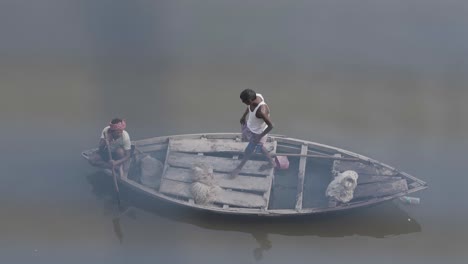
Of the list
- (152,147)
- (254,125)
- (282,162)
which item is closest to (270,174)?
(282,162)

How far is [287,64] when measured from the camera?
879 centimetres

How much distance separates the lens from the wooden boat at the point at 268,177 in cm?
624

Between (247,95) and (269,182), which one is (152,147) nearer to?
(269,182)

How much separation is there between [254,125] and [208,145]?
1.07 meters

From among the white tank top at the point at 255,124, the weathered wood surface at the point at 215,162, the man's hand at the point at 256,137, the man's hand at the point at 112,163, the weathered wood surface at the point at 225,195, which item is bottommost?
the weathered wood surface at the point at 225,195

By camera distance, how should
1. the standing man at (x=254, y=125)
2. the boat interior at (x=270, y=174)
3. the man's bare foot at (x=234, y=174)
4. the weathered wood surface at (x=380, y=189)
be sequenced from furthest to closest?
the man's bare foot at (x=234, y=174), the boat interior at (x=270, y=174), the weathered wood surface at (x=380, y=189), the standing man at (x=254, y=125)

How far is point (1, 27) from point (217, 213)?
5.91 meters

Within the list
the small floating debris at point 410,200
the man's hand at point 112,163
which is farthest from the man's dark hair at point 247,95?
the small floating debris at point 410,200

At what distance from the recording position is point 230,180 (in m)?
6.59

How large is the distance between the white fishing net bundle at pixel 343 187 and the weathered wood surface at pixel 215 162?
917 millimetres

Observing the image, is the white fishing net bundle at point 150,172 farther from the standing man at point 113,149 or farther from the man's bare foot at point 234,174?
the man's bare foot at point 234,174

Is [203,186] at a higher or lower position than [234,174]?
lower

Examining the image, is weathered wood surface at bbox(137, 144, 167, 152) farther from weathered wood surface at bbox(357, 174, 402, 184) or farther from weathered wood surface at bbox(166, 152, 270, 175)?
weathered wood surface at bbox(357, 174, 402, 184)

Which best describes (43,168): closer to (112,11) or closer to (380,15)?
(112,11)
